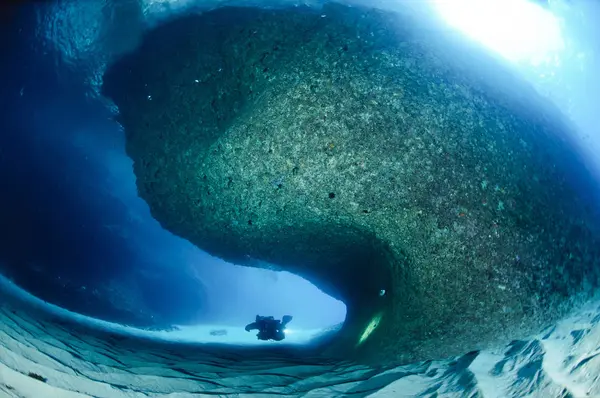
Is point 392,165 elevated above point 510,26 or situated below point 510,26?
below

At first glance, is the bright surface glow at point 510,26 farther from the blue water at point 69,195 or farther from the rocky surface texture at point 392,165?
the blue water at point 69,195

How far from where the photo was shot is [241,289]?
11.0 m

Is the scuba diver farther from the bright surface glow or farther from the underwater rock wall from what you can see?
the bright surface glow

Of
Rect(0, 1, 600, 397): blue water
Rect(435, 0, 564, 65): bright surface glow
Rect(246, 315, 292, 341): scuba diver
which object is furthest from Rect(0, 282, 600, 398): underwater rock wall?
Rect(435, 0, 564, 65): bright surface glow

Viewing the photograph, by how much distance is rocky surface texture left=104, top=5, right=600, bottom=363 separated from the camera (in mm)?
3689

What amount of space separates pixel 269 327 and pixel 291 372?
298 cm

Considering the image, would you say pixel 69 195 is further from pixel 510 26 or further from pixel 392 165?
pixel 510 26

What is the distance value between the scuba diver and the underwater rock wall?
222cm

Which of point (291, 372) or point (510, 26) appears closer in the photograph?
point (291, 372)

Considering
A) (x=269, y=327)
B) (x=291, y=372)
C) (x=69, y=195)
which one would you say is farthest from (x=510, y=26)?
(x=69, y=195)

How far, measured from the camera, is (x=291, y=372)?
3.46 metres

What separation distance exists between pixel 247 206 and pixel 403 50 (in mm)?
2853

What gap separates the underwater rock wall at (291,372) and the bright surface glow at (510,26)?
2.86 metres

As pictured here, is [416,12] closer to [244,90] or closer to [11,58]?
[244,90]
